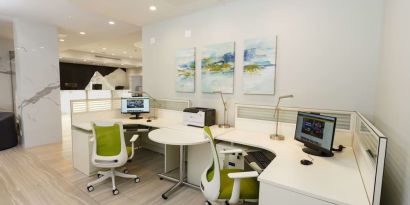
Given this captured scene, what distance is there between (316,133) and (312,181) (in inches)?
26.7

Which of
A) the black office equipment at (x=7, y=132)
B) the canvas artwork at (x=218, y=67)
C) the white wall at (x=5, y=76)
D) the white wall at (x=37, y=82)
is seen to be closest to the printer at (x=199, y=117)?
the canvas artwork at (x=218, y=67)

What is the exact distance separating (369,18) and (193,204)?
9.02 ft

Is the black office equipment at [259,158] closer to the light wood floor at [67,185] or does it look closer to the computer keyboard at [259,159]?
the computer keyboard at [259,159]

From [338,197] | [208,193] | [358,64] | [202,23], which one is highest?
[202,23]

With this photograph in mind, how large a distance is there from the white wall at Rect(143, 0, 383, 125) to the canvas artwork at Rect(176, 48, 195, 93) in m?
0.17

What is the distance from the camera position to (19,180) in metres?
2.82

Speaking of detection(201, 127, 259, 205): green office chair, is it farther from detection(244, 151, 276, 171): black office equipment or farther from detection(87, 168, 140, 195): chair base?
detection(87, 168, 140, 195): chair base

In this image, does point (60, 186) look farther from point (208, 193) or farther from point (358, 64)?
point (358, 64)

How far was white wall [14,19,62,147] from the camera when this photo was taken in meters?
4.15

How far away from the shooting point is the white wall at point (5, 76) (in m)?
5.43

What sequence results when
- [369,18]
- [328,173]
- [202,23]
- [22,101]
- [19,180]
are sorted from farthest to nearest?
[22,101]
[202,23]
[19,180]
[369,18]
[328,173]

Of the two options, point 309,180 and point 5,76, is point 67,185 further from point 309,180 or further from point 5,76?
point 5,76

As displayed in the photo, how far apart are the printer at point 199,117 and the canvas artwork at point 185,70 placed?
1.84 ft

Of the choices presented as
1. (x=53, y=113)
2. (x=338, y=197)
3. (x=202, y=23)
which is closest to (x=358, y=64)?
(x=338, y=197)
